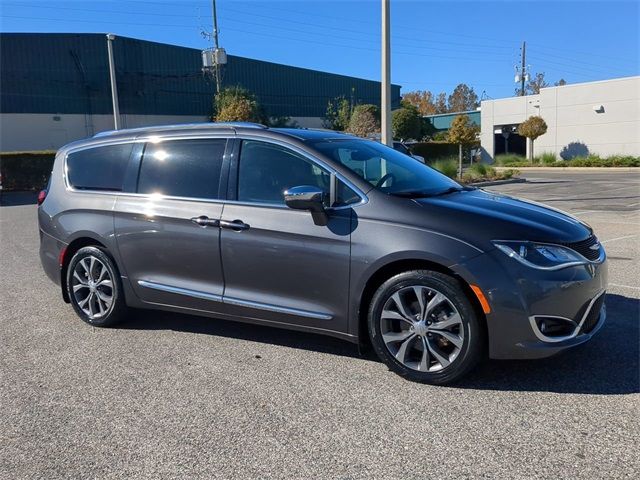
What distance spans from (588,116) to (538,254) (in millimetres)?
36356

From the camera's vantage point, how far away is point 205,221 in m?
4.50

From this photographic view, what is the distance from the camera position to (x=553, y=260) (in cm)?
361

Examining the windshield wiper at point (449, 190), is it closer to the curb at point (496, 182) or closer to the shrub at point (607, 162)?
the curb at point (496, 182)

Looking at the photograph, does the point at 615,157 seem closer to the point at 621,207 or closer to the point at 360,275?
the point at 621,207

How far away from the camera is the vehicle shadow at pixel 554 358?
3.71 metres

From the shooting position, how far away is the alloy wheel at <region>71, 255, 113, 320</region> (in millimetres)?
5168

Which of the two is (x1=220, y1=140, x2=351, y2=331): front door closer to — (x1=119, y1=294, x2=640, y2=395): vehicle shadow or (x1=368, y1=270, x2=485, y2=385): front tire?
(x1=368, y1=270, x2=485, y2=385): front tire

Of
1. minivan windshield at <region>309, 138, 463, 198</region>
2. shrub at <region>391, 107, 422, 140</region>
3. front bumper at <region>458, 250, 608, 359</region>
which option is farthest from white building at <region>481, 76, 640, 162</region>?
front bumper at <region>458, 250, 608, 359</region>

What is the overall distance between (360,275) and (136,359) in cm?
189

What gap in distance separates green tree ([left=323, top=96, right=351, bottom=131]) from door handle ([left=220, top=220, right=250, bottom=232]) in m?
32.7

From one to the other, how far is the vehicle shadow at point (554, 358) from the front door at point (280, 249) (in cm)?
52

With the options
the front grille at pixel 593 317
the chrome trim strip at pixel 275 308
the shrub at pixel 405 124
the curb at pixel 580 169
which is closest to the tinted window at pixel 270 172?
the chrome trim strip at pixel 275 308

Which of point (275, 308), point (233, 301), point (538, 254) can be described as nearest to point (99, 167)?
point (233, 301)

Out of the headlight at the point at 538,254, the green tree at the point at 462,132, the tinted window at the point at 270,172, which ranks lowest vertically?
the headlight at the point at 538,254
